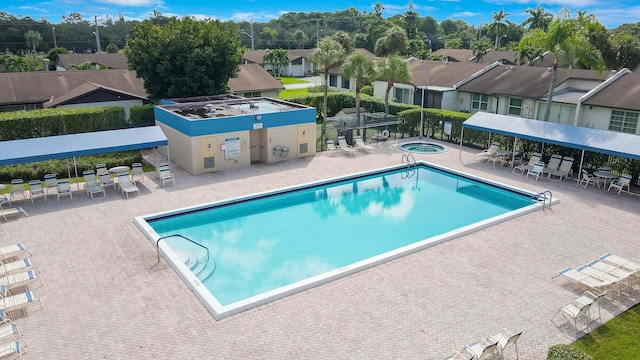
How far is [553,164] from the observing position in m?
23.6

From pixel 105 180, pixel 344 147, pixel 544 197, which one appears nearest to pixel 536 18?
pixel 344 147

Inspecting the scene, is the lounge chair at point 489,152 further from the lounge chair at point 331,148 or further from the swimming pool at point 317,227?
the lounge chair at point 331,148

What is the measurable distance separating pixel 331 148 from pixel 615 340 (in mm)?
18659

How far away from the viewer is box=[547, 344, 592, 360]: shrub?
9426 mm

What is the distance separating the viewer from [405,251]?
1491cm

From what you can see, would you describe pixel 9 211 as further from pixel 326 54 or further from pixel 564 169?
pixel 564 169

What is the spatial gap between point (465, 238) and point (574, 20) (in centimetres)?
1571

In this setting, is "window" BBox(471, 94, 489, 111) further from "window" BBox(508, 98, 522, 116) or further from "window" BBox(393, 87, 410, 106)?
"window" BBox(393, 87, 410, 106)

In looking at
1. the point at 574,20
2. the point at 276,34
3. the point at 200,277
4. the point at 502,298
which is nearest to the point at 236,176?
the point at 200,277

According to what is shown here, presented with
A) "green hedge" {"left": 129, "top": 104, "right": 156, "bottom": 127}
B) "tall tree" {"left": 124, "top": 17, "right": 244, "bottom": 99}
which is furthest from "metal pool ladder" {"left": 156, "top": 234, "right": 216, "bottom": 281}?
"tall tree" {"left": 124, "top": 17, "right": 244, "bottom": 99}

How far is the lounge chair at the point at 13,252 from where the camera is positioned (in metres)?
14.0

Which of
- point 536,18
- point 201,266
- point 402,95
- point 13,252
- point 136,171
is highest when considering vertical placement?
point 536,18

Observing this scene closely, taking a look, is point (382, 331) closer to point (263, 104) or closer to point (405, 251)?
point (405, 251)

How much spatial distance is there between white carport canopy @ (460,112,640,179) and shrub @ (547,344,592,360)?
13384 mm
